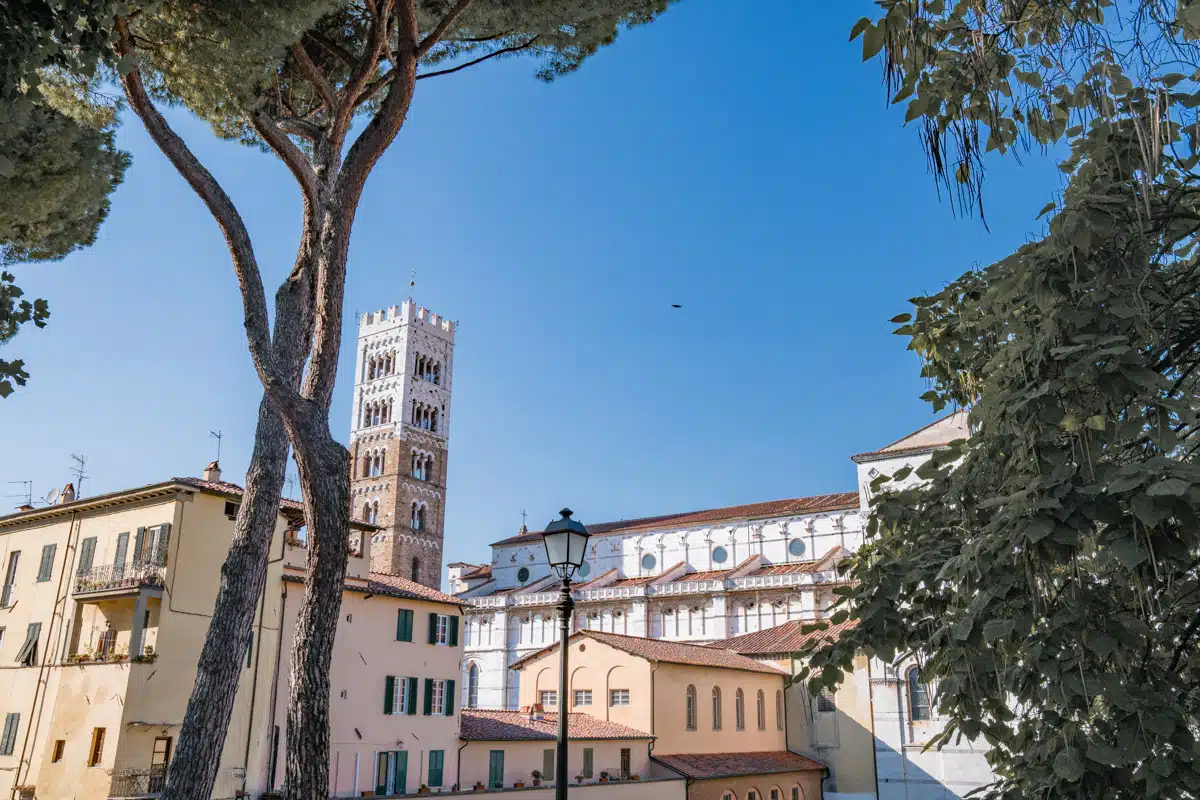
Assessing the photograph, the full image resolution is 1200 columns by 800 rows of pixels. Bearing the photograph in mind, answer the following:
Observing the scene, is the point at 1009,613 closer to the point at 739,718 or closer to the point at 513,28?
the point at 513,28

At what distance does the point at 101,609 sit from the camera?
79.6 ft

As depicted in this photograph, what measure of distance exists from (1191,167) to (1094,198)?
3.27 ft

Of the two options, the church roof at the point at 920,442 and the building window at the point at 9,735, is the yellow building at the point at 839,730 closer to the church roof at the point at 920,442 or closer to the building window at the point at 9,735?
the church roof at the point at 920,442

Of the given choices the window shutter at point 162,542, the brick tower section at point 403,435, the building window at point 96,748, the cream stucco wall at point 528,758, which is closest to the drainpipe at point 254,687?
the window shutter at point 162,542

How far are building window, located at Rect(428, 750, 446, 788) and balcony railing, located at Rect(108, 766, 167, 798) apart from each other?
7.84m

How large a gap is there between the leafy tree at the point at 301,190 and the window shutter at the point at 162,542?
44.1ft

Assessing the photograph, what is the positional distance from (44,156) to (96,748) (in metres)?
16.5

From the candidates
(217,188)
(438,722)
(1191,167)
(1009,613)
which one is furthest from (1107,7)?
(438,722)

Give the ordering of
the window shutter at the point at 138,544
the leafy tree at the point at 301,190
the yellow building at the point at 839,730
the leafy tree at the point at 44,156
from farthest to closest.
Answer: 1. the yellow building at the point at 839,730
2. the window shutter at the point at 138,544
3. the leafy tree at the point at 301,190
4. the leafy tree at the point at 44,156

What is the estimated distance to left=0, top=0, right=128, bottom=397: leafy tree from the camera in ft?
15.5

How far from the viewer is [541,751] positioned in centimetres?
2836

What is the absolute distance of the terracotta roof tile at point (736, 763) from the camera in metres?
31.9

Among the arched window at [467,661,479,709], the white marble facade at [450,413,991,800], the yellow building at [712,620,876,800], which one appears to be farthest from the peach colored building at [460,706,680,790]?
the arched window at [467,661,479,709]

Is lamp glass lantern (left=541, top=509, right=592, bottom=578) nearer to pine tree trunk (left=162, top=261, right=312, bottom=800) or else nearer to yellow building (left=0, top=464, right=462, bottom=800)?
pine tree trunk (left=162, top=261, right=312, bottom=800)
